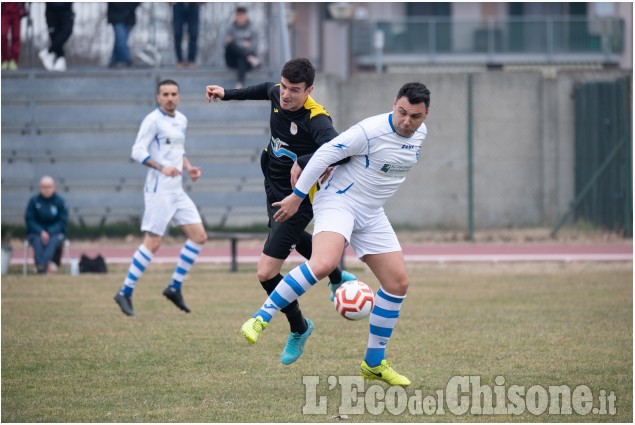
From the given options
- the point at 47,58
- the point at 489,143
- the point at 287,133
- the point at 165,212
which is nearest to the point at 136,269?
the point at 165,212

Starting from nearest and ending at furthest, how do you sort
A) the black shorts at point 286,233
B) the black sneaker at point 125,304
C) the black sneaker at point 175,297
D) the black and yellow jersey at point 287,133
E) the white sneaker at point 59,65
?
the black and yellow jersey at point 287,133
the black shorts at point 286,233
the black sneaker at point 125,304
the black sneaker at point 175,297
the white sneaker at point 59,65

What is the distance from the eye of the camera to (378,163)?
278 inches

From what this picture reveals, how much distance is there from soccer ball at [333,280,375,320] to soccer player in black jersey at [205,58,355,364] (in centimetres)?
57

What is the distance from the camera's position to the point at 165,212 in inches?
432

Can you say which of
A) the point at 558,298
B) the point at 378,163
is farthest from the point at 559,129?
the point at 378,163

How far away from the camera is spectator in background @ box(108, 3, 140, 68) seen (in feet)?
59.9

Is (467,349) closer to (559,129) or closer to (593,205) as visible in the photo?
(593,205)

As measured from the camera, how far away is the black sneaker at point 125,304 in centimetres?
1061

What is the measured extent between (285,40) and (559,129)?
234 inches

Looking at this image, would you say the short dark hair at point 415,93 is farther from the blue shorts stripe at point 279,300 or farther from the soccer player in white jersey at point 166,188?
the soccer player in white jersey at point 166,188

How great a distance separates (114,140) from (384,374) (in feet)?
43.1

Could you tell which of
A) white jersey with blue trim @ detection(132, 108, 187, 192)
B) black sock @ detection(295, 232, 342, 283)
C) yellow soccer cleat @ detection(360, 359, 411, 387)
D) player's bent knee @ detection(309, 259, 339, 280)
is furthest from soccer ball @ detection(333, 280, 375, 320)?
white jersey with blue trim @ detection(132, 108, 187, 192)

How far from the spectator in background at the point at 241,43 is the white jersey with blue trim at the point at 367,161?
11310 mm

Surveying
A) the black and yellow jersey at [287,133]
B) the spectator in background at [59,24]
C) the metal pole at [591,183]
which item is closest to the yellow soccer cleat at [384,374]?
the black and yellow jersey at [287,133]
